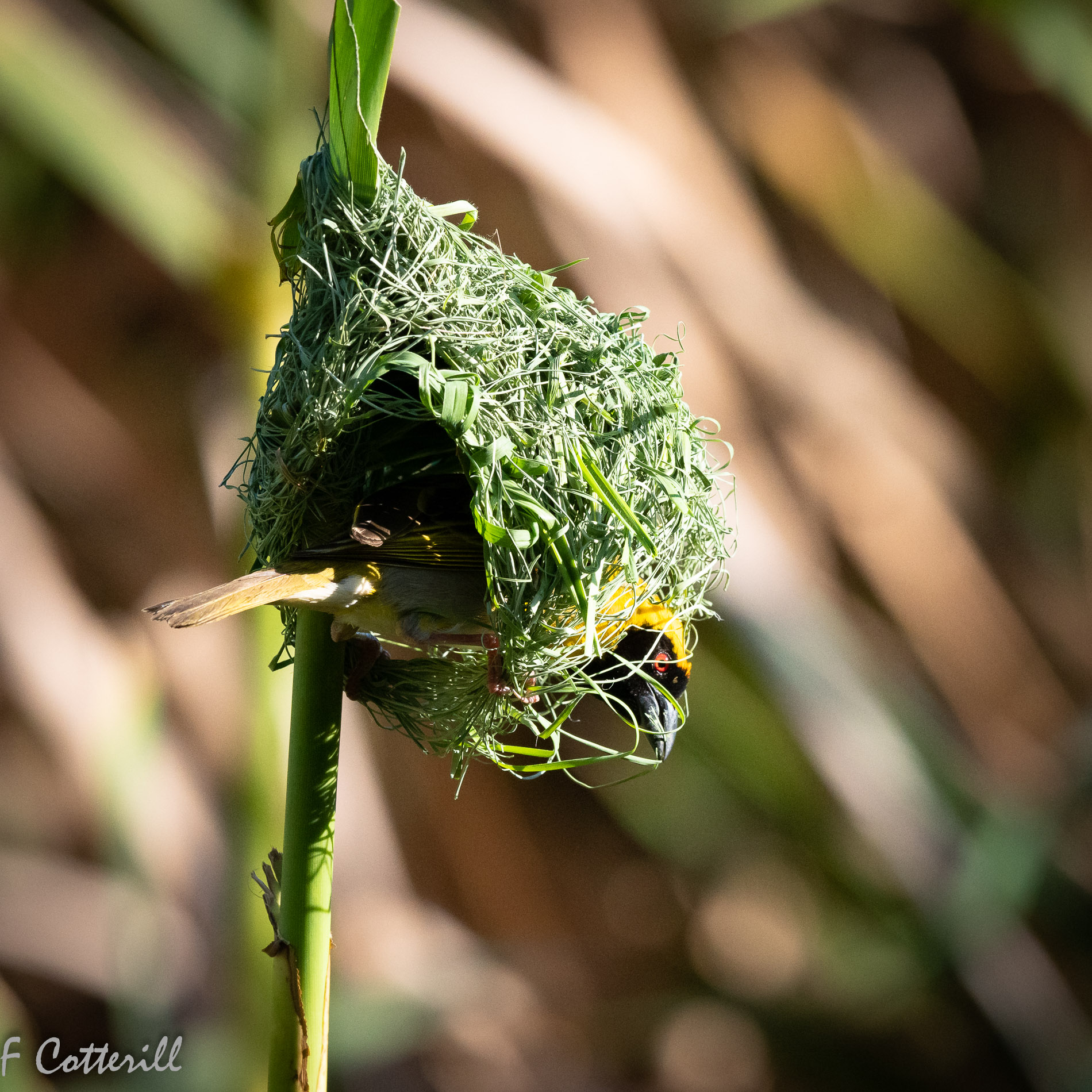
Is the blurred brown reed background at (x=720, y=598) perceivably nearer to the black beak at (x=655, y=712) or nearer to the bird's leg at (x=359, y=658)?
the bird's leg at (x=359, y=658)

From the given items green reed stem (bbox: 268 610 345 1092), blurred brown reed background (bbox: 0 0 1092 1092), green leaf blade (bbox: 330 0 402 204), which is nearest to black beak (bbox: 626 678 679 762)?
green reed stem (bbox: 268 610 345 1092)

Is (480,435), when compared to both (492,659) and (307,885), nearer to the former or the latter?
(492,659)

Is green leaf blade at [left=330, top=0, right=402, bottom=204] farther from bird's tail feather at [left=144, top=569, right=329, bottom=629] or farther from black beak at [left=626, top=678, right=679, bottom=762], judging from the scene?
black beak at [left=626, top=678, right=679, bottom=762]

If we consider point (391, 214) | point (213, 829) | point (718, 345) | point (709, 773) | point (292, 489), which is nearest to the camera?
point (391, 214)

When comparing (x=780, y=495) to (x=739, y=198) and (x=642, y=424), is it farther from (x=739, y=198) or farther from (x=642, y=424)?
(x=642, y=424)

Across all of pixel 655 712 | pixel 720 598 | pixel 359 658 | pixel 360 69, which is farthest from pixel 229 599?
pixel 720 598

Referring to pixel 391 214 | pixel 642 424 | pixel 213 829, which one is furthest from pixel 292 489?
pixel 213 829
